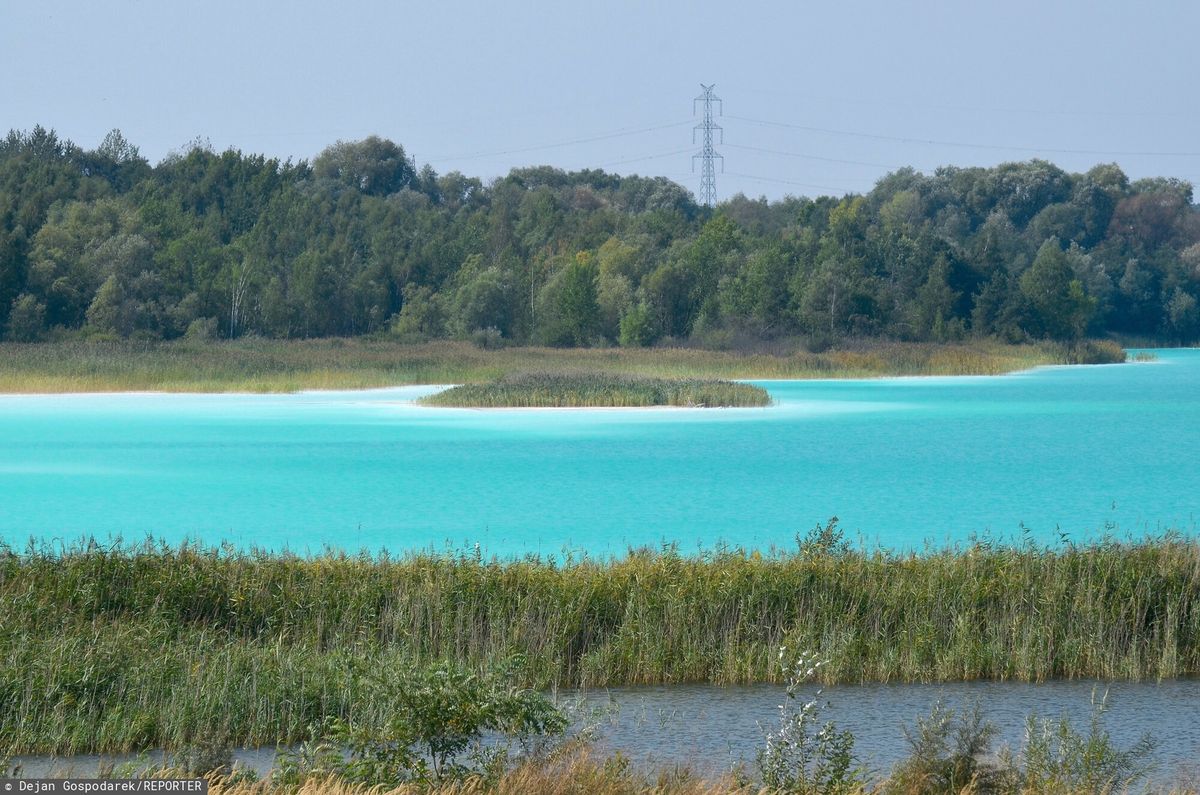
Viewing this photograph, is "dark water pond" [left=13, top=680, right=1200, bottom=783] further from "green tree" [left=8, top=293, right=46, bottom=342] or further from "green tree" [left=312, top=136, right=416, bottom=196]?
"green tree" [left=312, top=136, right=416, bottom=196]

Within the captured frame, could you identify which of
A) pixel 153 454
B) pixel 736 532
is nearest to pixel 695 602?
pixel 736 532

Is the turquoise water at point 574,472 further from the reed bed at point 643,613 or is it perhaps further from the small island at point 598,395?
the reed bed at point 643,613

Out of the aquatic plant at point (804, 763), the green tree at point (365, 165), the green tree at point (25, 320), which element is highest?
the green tree at point (365, 165)

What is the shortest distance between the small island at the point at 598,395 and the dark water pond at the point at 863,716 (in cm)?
2674

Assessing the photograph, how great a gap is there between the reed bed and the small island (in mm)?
25466

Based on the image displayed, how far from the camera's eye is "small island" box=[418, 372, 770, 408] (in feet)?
120

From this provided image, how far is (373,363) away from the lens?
4781cm

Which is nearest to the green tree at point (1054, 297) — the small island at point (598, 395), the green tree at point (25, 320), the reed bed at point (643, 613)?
the small island at point (598, 395)

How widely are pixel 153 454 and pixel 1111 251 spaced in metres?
83.8

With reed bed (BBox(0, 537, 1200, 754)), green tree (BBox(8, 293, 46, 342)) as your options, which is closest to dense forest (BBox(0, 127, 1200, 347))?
green tree (BBox(8, 293, 46, 342))

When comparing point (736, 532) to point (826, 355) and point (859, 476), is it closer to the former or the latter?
point (859, 476)

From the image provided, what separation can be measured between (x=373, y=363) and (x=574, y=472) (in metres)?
24.5

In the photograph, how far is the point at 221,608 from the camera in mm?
10344

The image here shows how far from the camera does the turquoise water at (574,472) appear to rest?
18.5 m
